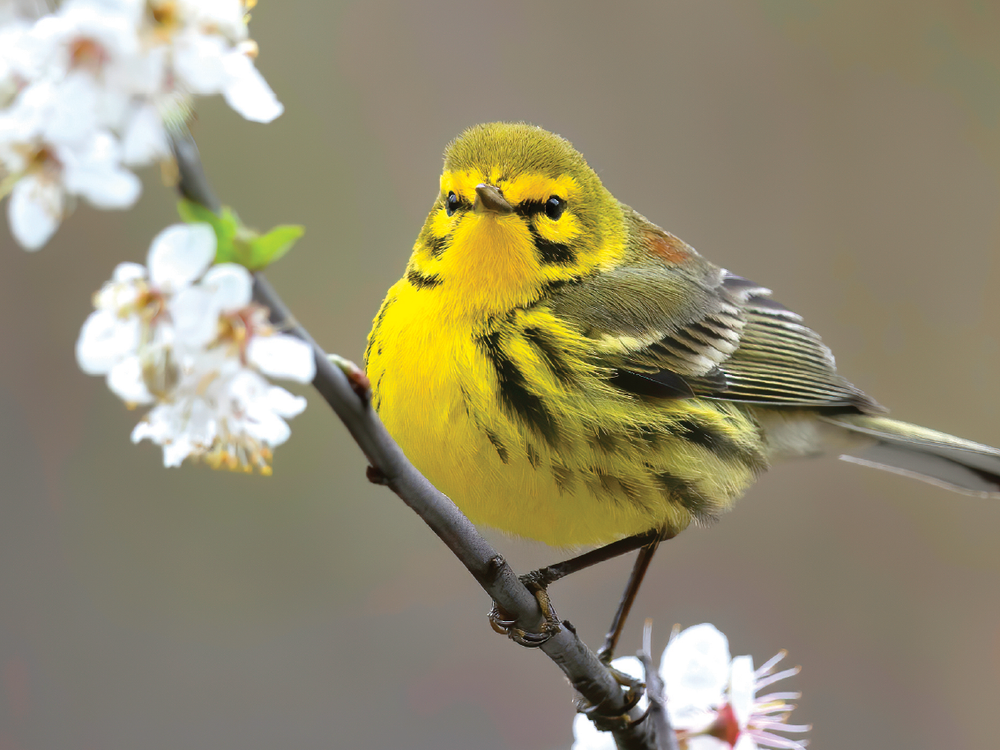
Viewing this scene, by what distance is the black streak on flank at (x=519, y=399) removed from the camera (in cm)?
217

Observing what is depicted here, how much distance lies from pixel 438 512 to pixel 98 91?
643 mm

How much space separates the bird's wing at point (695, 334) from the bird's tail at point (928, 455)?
0.26 ft

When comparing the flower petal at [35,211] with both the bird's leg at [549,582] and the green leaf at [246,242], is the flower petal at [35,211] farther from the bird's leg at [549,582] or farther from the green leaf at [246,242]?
the bird's leg at [549,582]

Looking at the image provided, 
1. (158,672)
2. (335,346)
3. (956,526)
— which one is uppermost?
(335,346)

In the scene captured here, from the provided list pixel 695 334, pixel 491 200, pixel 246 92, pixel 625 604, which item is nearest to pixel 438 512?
pixel 246 92

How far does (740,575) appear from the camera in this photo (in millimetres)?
4578

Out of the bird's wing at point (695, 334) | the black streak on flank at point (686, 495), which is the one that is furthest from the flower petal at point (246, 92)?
the black streak on flank at point (686, 495)

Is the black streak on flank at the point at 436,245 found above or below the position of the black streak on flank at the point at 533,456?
above

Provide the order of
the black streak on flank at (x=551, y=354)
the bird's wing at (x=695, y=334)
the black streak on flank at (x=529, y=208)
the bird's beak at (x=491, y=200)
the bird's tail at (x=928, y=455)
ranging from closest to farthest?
1. the bird's beak at (x=491, y=200)
2. the black streak on flank at (x=551, y=354)
3. the black streak on flank at (x=529, y=208)
4. the bird's wing at (x=695, y=334)
5. the bird's tail at (x=928, y=455)

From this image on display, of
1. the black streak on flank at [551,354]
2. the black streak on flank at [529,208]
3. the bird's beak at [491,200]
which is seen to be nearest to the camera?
the bird's beak at [491,200]

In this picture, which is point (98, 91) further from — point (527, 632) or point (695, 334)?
point (695, 334)

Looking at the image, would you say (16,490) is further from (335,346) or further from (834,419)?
(834,419)

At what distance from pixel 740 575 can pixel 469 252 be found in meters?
2.85

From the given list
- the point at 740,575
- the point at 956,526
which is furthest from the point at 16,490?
the point at 956,526
